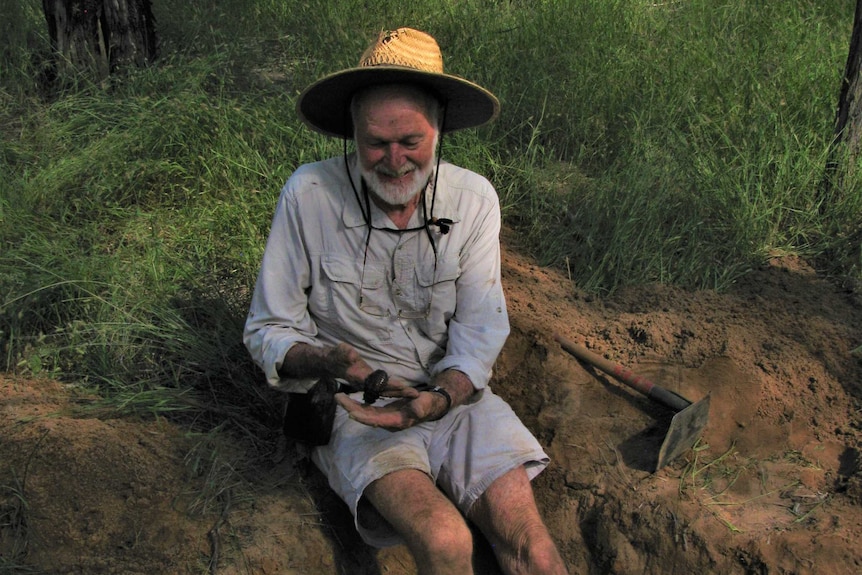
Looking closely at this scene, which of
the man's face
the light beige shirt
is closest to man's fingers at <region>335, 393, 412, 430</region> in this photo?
the light beige shirt

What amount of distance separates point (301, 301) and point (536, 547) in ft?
3.30

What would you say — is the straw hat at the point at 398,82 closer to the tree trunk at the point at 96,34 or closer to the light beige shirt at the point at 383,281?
the light beige shirt at the point at 383,281

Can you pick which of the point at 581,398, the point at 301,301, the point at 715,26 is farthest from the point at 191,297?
the point at 715,26

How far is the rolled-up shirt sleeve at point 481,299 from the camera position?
254 cm

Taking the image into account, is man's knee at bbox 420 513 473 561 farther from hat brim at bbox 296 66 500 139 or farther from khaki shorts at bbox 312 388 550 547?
hat brim at bbox 296 66 500 139

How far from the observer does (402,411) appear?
7.56 ft

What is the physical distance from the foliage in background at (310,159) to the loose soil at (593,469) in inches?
9.5

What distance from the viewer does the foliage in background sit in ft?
10.4

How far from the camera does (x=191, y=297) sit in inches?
128

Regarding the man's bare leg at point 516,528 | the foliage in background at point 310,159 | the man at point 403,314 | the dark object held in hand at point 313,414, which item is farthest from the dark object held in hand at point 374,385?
the foliage in background at point 310,159

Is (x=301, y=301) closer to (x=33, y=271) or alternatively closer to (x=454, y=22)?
(x=33, y=271)

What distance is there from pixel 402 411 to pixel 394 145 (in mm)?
764

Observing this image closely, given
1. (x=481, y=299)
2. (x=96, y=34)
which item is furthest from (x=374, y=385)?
(x=96, y=34)

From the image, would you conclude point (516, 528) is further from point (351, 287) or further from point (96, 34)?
point (96, 34)
